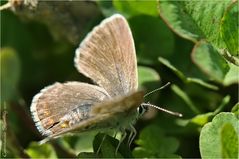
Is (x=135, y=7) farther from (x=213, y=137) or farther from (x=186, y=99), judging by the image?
(x=213, y=137)

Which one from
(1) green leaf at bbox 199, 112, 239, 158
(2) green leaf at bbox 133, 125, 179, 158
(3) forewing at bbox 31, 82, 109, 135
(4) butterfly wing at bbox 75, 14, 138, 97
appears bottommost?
(2) green leaf at bbox 133, 125, 179, 158

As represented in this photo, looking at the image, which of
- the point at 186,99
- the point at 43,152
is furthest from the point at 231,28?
the point at 43,152

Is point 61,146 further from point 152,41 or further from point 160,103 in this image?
point 152,41

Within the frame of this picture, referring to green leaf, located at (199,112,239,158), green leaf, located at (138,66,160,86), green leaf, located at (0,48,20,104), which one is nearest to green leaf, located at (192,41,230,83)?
green leaf, located at (138,66,160,86)

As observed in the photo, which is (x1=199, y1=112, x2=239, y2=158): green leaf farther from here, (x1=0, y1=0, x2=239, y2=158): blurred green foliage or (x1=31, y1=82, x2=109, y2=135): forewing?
(x1=31, y1=82, x2=109, y2=135): forewing

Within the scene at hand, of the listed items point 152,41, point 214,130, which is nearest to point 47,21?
point 152,41

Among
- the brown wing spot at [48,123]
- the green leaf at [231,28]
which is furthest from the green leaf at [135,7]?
the brown wing spot at [48,123]
